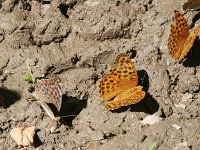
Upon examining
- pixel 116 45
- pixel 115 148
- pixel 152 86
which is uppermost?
pixel 116 45

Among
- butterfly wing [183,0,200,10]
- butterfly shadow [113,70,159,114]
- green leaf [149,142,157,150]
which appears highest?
butterfly wing [183,0,200,10]

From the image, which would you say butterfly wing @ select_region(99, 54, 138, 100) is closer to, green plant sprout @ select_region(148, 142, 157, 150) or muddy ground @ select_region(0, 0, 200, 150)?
muddy ground @ select_region(0, 0, 200, 150)

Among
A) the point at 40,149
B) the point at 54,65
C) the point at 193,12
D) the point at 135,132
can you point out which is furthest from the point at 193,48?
the point at 40,149

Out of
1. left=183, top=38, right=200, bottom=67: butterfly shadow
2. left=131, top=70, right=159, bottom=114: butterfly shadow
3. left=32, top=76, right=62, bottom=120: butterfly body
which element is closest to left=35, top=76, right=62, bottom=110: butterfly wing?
left=32, top=76, right=62, bottom=120: butterfly body

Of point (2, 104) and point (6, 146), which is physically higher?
point (2, 104)

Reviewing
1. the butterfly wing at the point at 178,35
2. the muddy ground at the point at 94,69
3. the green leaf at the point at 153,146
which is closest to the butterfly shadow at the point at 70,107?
the muddy ground at the point at 94,69

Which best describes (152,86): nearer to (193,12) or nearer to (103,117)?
(103,117)

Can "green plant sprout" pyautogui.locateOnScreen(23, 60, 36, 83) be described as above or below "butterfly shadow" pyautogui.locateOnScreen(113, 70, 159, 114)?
above
